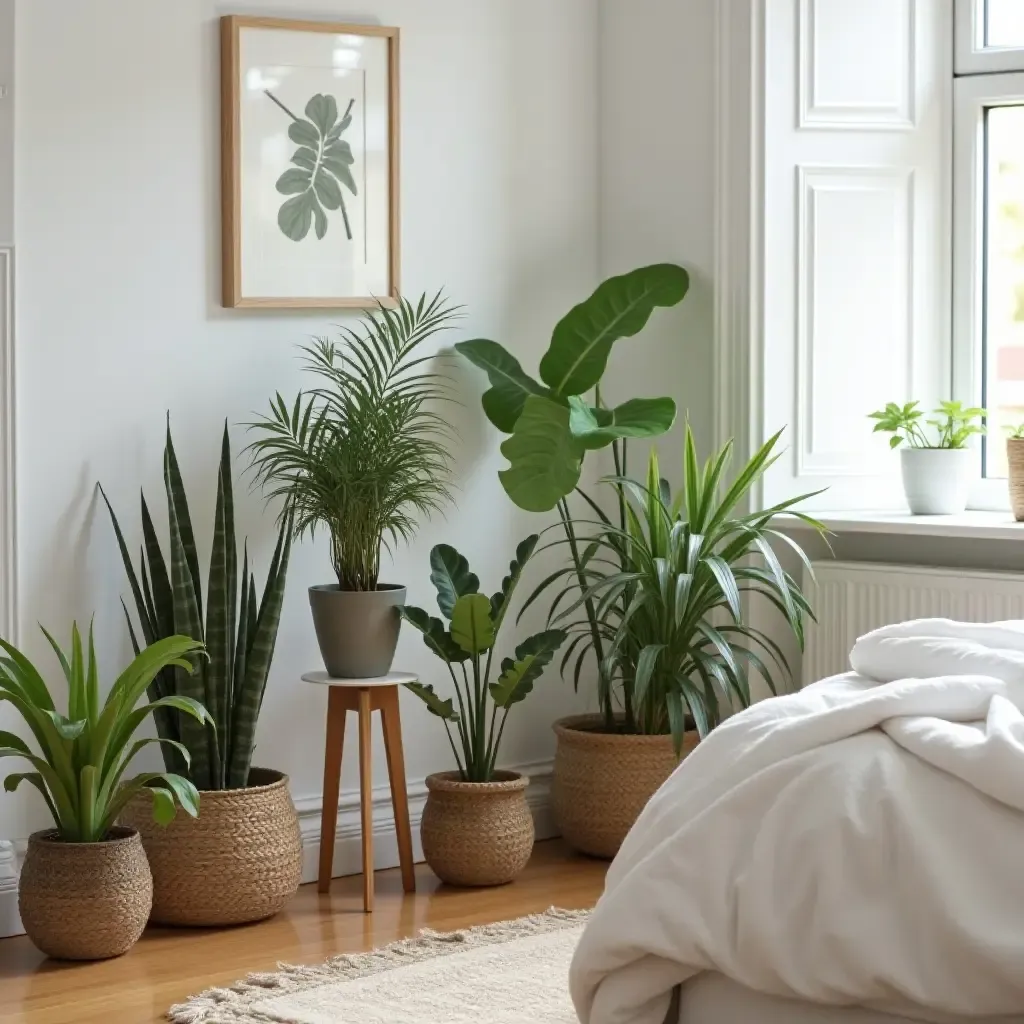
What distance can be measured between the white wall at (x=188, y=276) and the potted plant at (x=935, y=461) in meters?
0.78

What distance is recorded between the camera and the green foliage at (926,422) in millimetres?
4680

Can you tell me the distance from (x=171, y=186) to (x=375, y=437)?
0.76 metres

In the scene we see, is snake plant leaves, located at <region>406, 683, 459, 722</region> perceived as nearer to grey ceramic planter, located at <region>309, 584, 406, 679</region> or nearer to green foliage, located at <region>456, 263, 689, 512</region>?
grey ceramic planter, located at <region>309, 584, 406, 679</region>

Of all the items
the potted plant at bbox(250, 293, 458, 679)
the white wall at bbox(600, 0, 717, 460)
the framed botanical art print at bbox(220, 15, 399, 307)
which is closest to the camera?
the potted plant at bbox(250, 293, 458, 679)

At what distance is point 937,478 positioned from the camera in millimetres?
4684

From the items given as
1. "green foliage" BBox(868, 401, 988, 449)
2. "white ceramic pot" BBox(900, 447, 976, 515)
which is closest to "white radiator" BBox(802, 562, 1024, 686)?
"white ceramic pot" BBox(900, 447, 976, 515)

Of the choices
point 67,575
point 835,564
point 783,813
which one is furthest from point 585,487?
point 783,813

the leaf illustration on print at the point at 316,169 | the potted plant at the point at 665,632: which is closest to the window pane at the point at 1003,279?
the potted plant at the point at 665,632

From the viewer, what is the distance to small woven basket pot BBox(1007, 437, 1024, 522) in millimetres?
4527

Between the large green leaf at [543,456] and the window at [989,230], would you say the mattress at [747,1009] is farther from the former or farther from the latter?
the window at [989,230]

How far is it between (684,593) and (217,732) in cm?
116

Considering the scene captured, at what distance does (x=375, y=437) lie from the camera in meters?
4.16

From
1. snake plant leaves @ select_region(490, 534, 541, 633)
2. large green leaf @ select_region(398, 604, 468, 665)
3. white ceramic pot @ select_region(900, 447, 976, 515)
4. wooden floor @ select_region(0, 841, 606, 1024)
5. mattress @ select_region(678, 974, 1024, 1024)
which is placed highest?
white ceramic pot @ select_region(900, 447, 976, 515)

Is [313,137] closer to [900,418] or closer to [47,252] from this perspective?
[47,252]
